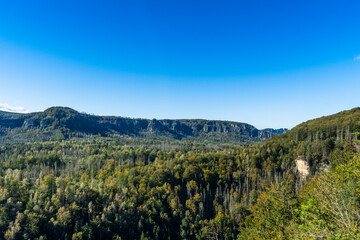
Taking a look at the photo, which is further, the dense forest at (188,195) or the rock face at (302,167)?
the rock face at (302,167)

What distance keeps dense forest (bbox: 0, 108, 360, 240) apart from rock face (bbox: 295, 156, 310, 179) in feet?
4.26

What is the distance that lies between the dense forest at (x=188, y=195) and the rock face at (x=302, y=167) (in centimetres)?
130

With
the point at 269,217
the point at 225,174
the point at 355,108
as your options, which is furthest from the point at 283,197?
the point at 355,108

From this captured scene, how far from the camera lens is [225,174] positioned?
108 meters

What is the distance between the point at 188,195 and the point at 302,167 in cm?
6136

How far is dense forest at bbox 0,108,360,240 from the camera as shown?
70.3 feet

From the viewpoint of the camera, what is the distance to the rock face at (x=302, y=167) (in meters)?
92.1

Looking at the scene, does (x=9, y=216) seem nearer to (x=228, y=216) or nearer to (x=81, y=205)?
(x=81, y=205)

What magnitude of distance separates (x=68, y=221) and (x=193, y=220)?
44.9 metres

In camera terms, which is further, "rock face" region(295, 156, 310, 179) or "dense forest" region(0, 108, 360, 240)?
"rock face" region(295, 156, 310, 179)

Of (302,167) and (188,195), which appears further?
(302,167)

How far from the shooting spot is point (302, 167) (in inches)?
3745

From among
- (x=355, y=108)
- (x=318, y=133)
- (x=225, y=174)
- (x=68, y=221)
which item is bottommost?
(x=68, y=221)

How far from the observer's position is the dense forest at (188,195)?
70.3 ft
